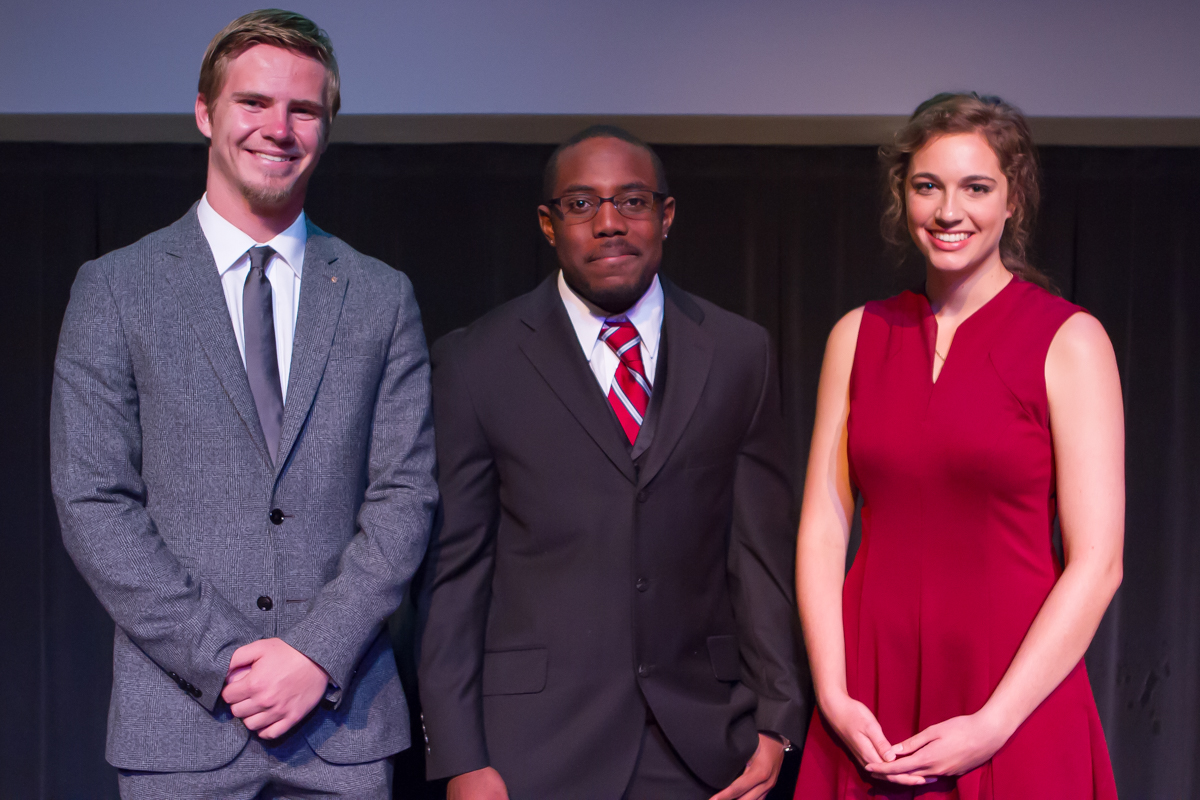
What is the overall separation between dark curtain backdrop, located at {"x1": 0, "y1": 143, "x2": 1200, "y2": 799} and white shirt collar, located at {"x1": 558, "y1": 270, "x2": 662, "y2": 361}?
6.50ft

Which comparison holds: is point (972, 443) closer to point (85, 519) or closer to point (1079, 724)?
point (1079, 724)

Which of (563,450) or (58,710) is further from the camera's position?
(58,710)

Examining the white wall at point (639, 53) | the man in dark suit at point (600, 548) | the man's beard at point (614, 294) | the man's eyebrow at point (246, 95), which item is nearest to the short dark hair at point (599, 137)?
the man in dark suit at point (600, 548)

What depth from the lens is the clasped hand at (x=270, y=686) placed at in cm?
139

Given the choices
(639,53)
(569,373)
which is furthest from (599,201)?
(639,53)

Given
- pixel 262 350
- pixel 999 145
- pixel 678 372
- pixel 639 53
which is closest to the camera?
pixel 262 350

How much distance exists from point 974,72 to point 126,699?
294 cm

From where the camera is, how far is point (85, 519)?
138 cm

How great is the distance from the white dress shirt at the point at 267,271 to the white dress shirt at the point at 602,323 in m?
0.49

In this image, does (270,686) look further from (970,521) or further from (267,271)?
(970,521)

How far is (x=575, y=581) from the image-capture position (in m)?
1.64

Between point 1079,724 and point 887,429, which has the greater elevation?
point 887,429

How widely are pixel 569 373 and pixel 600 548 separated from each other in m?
0.32

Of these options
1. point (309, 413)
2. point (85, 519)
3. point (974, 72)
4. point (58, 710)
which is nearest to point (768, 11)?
point (974, 72)
